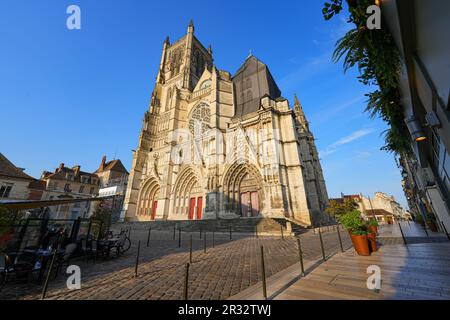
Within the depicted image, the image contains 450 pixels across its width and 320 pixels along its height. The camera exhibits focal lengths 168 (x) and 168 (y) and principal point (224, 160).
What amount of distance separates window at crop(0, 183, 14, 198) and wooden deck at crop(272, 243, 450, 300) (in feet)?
107

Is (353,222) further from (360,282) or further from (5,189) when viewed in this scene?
(5,189)

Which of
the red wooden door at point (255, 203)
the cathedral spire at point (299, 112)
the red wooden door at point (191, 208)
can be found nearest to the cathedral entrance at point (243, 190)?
the red wooden door at point (255, 203)

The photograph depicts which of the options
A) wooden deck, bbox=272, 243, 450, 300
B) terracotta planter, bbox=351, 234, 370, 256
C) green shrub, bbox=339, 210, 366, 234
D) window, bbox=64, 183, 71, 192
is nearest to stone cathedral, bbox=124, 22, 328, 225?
green shrub, bbox=339, 210, 366, 234

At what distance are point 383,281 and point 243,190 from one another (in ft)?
49.3

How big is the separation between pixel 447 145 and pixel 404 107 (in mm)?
1794

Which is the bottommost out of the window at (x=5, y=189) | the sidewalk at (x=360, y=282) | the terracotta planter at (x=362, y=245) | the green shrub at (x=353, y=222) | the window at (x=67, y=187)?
the sidewalk at (x=360, y=282)

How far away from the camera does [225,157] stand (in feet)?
62.6

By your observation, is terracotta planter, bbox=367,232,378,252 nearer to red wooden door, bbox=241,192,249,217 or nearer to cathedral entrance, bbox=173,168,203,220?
red wooden door, bbox=241,192,249,217

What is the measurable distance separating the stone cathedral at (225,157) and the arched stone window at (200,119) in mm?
143

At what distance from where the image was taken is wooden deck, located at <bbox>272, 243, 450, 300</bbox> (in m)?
2.36

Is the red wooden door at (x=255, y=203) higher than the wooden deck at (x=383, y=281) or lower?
higher

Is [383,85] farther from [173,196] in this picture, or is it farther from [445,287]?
[173,196]

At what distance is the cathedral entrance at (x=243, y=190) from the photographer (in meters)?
16.9

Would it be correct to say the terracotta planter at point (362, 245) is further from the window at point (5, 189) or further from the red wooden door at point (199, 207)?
the window at point (5, 189)
